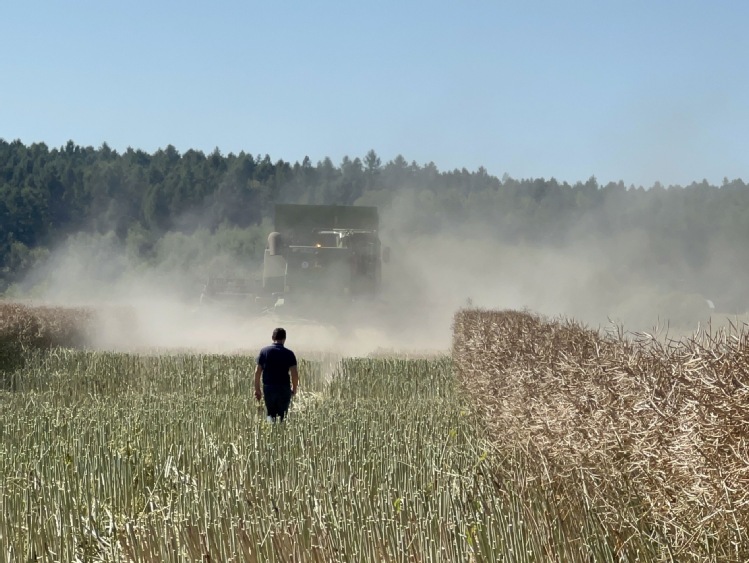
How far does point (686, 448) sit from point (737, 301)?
6054 centimetres

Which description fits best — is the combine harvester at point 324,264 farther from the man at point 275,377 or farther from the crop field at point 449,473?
the crop field at point 449,473

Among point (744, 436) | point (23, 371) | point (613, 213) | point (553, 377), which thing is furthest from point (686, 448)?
point (613, 213)

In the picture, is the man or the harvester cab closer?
the man

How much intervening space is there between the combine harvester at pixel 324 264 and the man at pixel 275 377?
18.0 metres

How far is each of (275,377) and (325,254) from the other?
739 inches

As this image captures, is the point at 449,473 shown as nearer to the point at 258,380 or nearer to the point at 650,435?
the point at 650,435

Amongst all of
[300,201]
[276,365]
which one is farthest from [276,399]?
[300,201]

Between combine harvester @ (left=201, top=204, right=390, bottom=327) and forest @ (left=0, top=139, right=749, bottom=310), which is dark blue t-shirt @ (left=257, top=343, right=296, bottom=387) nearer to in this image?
combine harvester @ (left=201, top=204, right=390, bottom=327)

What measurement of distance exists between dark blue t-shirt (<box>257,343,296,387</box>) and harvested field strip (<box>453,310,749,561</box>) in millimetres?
5377

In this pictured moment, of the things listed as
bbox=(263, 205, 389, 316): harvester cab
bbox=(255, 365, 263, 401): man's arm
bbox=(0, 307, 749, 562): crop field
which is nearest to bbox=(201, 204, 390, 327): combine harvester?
bbox=(263, 205, 389, 316): harvester cab

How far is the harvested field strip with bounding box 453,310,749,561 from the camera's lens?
4461mm

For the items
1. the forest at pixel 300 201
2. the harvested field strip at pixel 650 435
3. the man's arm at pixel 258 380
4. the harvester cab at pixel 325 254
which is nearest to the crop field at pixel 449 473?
the harvested field strip at pixel 650 435

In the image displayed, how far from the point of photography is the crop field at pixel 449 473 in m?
4.86

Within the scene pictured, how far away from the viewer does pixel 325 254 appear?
32.0 metres
